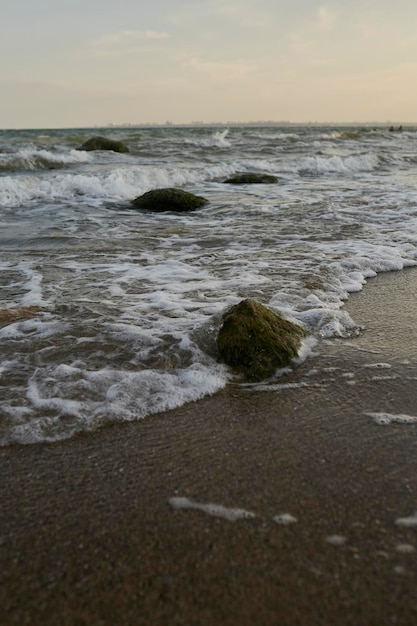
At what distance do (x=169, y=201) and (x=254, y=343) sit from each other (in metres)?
5.79

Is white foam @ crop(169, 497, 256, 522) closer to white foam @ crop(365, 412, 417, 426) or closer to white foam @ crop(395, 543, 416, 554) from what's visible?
white foam @ crop(395, 543, 416, 554)

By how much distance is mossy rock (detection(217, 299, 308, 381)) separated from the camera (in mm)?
2674

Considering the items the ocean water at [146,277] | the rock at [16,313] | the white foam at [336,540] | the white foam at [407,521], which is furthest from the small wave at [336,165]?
the white foam at [336,540]

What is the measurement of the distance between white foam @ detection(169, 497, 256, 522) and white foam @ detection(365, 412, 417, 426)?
83 cm

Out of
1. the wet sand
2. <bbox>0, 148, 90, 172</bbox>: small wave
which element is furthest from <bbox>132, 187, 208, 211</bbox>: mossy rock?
<bbox>0, 148, 90, 172</bbox>: small wave

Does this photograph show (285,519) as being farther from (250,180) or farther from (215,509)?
(250,180)

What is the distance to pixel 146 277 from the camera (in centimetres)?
442

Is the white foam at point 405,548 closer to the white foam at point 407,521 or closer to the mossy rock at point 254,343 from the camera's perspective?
the white foam at point 407,521

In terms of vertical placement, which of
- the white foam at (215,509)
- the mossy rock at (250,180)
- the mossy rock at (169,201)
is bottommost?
the white foam at (215,509)

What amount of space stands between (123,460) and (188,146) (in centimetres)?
2024

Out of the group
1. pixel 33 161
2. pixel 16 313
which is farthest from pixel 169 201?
pixel 33 161

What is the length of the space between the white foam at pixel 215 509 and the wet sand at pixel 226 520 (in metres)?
0.02

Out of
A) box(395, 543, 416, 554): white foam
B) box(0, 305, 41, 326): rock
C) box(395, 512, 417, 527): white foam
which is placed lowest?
box(395, 543, 416, 554): white foam

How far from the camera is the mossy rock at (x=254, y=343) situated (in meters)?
2.67
